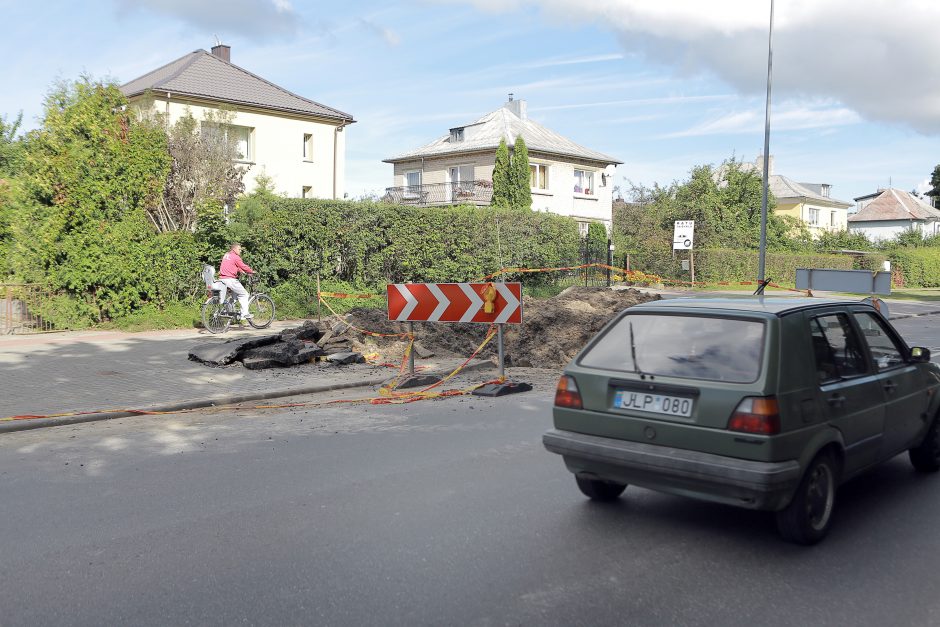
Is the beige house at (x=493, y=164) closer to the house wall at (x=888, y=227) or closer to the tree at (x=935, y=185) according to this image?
the house wall at (x=888, y=227)

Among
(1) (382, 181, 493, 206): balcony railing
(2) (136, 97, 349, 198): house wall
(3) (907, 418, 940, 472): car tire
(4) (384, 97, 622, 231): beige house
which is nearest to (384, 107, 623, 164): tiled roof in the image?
(4) (384, 97, 622, 231): beige house

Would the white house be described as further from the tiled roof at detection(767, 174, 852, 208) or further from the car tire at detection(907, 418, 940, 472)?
the car tire at detection(907, 418, 940, 472)

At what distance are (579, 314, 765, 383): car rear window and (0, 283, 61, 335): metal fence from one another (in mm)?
14208

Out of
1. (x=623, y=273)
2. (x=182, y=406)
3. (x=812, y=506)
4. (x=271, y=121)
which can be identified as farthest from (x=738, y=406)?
(x=271, y=121)

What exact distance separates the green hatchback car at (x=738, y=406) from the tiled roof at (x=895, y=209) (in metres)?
105

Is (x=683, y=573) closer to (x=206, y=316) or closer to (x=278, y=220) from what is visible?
(x=206, y=316)

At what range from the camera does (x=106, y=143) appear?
16594 millimetres

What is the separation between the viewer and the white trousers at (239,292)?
1681 cm

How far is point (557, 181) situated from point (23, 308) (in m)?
37.5

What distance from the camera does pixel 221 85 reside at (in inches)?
1503

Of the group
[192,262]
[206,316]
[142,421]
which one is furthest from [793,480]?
[192,262]

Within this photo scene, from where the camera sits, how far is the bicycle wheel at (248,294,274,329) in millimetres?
17516

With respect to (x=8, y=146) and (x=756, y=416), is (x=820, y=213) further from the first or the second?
(x=756, y=416)

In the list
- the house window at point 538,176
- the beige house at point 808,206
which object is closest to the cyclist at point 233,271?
the house window at point 538,176
